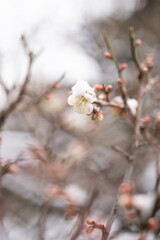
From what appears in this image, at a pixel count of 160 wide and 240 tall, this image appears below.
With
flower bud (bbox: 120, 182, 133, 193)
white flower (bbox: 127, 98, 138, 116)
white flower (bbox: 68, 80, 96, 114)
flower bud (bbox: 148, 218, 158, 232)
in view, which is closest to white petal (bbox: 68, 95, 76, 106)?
white flower (bbox: 68, 80, 96, 114)

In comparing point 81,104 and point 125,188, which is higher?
point 81,104

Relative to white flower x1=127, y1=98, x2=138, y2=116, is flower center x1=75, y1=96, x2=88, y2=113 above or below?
below

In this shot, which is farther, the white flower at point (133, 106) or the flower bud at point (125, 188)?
the white flower at point (133, 106)

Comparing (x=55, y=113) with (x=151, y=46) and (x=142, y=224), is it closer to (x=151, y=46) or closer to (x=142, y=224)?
(x=151, y=46)

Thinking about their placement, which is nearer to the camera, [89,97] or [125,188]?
[89,97]

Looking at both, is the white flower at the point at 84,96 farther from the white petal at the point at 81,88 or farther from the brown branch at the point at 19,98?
the brown branch at the point at 19,98

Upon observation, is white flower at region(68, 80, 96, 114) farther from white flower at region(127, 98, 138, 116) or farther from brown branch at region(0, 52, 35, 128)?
brown branch at region(0, 52, 35, 128)

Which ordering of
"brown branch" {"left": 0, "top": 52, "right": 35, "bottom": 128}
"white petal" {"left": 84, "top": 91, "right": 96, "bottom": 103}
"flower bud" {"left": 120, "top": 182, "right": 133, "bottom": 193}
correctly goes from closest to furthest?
"flower bud" {"left": 120, "top": 182, "right": 133, "bottom": 193}, "white petal" {"left": 84, "top": 91, "right": 96, "bottom": 103}, "brown branch" {"left": 0, "top": 52, "right": 35, "bottom": 128}

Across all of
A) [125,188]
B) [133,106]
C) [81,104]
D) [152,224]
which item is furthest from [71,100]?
[152,224]

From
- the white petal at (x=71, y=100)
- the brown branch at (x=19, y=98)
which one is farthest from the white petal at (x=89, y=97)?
the brown branch at (x=19, y=98)

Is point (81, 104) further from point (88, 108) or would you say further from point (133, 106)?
point (133, 106)
